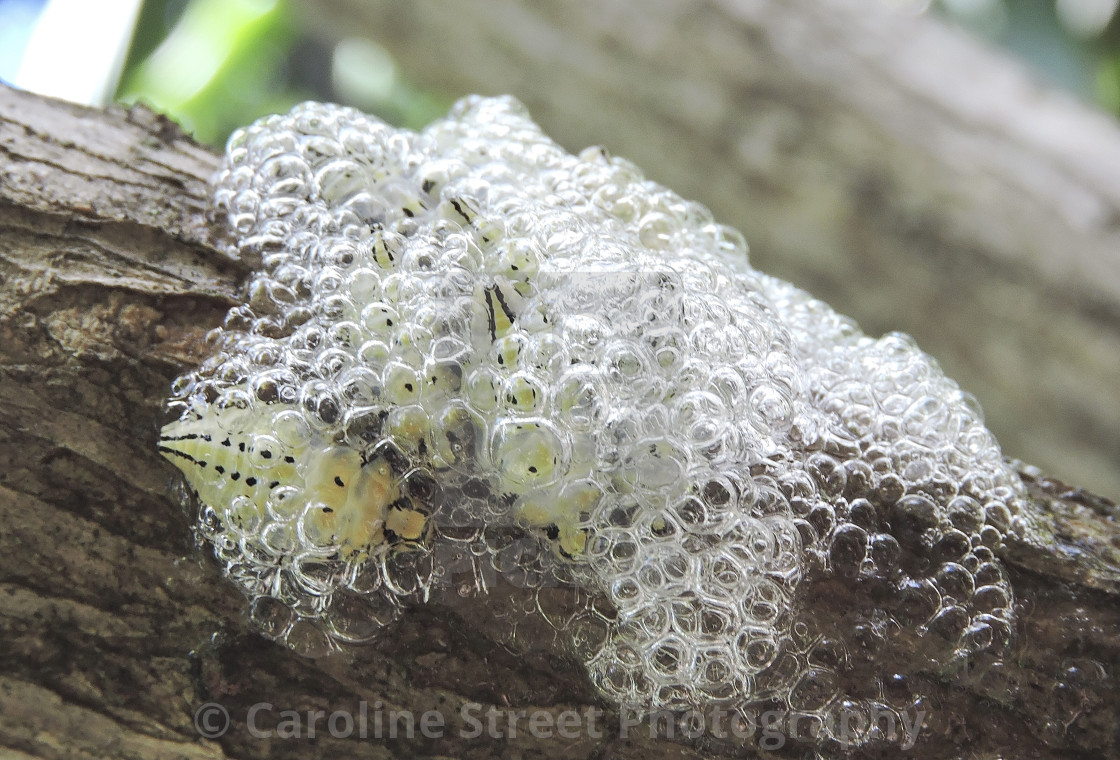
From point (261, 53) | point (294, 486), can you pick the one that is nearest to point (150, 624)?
point (294, 486)

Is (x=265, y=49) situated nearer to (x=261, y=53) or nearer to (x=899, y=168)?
(x=261, y=53)

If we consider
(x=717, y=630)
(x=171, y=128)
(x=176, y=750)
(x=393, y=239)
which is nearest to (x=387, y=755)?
(x=176, y=750)

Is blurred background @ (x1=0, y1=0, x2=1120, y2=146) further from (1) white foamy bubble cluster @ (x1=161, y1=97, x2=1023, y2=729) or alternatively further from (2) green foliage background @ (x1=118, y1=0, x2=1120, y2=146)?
(1) white foamy bubble cluster @ (x1=161, y1=97, x2=1023, y2=729)

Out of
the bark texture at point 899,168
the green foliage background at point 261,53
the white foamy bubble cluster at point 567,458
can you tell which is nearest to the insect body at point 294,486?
the white foamy bubble cluster at point 567,458

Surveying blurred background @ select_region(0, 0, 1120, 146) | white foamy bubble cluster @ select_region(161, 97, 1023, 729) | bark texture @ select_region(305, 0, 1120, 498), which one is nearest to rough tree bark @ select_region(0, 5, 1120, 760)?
white foamy bubble cluster @ select_region(161, 97, 1023, 729)

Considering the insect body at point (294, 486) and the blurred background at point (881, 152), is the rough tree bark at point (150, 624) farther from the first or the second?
the blurred background at point (881, 152)
